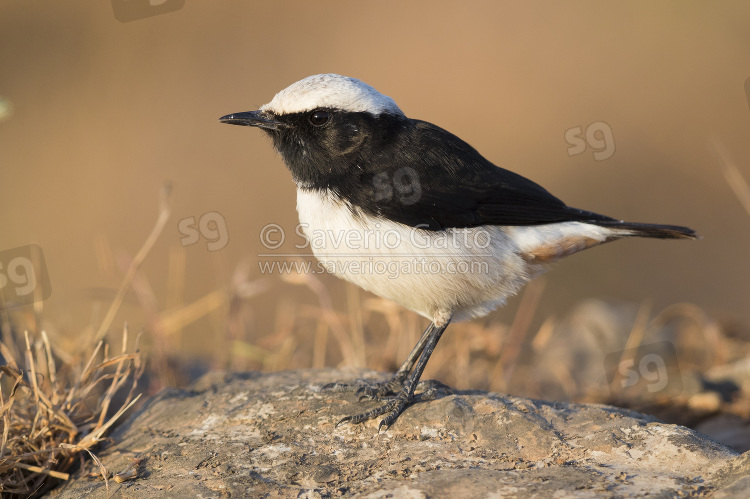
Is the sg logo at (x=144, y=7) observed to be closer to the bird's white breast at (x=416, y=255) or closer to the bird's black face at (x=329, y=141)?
the bird's black face at (x=329, y=141)

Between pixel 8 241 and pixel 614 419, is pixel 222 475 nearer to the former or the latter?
pixel 614 419

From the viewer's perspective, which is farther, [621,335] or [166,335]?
[621,335]

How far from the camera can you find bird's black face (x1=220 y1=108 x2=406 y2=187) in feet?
13.6

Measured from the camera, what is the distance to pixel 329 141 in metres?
4.18

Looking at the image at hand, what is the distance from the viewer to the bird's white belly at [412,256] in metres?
3.92

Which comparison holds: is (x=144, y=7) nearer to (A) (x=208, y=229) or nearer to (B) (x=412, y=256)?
(A) (x=208, y=229)

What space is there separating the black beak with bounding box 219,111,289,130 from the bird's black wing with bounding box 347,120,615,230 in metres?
0.61

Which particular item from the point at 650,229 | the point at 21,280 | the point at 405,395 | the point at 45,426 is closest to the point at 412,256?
the point at 405,395

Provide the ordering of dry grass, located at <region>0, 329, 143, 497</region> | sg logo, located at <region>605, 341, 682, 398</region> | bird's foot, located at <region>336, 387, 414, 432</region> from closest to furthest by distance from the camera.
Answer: dry grass, located at <region>0, 329, 143, 497</region> < bird's foot, located at <region>336, 387, 414, 432</region> < sg logo, located at <region>605, 341, 682, 398</region>

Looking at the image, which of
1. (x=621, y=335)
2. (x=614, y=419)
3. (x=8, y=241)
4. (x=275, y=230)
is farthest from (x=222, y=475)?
(x=8, y=241)

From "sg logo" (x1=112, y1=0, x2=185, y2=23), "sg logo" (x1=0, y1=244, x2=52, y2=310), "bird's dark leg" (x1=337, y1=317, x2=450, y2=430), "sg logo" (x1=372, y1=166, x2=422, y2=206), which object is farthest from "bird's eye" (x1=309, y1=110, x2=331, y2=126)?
"sg logo" (x1=112, y1=0, x2=185, y2=23)

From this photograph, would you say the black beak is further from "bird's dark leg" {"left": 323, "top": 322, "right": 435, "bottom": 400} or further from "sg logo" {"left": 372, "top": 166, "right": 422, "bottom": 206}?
"bird's dark leg" {"left": 323, "top": 322, "right": 435, "bottom": 400}

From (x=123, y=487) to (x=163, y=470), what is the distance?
0.18m

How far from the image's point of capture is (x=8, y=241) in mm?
8328
